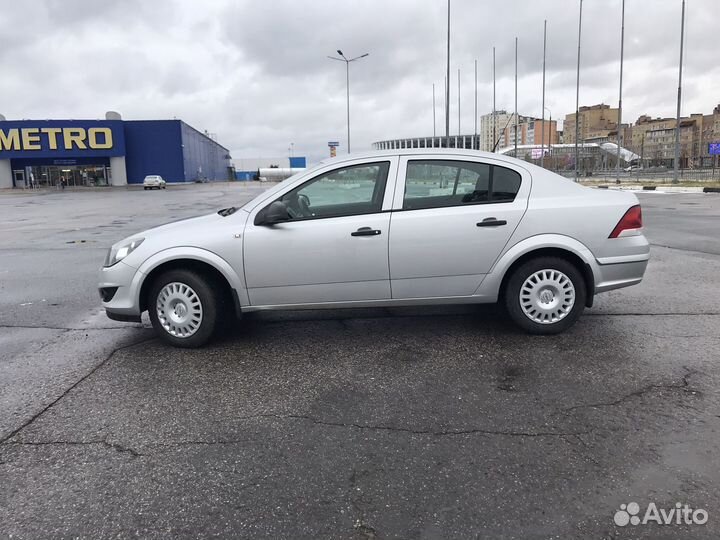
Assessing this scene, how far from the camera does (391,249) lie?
15.9 feet

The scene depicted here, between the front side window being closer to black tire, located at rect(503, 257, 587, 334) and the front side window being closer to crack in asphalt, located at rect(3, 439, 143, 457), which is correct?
black tire, located at rect(503, 257, 587, 334)

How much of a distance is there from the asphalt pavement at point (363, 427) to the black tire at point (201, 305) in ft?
0.63

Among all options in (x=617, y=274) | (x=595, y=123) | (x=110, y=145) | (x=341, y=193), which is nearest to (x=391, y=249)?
(x=341, y=193)

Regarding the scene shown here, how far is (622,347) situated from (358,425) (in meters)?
2.63

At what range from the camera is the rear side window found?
4980 mm

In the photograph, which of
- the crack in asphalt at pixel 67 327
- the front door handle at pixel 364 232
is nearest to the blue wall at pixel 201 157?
the crack in asphalt at pixel 67 327

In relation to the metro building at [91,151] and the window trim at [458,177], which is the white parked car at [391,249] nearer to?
the window trim at [458,177]

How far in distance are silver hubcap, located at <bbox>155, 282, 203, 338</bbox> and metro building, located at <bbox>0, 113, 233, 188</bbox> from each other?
218 ft

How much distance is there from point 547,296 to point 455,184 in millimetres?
1281

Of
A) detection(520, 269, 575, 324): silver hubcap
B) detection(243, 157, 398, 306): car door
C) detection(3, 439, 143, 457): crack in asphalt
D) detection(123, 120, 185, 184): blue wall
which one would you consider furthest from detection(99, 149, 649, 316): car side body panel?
detection(123, 120, 185, 184): blue wall

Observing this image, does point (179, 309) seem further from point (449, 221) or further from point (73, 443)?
point (449, 221)

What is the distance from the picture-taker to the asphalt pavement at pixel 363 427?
2604mm

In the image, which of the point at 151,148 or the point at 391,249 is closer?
the point at 391,249

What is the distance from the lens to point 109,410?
377 cm
